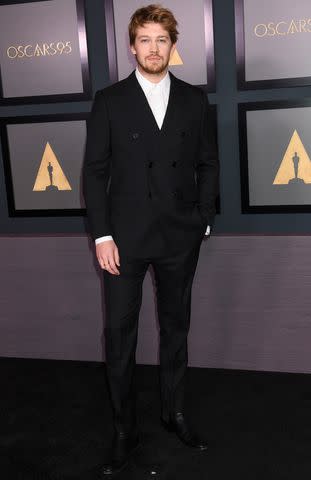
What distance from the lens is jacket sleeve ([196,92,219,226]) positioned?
2.04m

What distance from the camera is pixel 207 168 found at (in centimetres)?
208

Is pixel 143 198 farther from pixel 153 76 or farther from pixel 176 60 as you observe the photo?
pixel 176 60

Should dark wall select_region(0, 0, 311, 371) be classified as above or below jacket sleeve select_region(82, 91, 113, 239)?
below

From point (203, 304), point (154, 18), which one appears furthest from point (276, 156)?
point (154, 18)

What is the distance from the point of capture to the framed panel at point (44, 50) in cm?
271

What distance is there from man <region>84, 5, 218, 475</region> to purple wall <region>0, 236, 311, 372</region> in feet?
2.15

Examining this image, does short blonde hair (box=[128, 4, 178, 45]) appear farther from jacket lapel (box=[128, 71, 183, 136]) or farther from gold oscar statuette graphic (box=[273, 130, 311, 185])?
gold oscar statuette graphic (box=[273, 130, 311, 185])

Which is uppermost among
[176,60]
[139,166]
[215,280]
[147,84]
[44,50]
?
[44,50]

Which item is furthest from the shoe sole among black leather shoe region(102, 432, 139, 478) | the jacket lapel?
the jacket lapel

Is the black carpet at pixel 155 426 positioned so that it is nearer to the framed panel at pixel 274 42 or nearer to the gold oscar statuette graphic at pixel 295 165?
the gold oscar statuette graphic at pixel 295 165

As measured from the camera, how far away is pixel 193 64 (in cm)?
260

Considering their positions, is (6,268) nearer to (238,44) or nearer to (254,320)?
(254,320)

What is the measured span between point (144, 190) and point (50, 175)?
1.15 m

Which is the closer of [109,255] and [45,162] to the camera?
[109,255]
